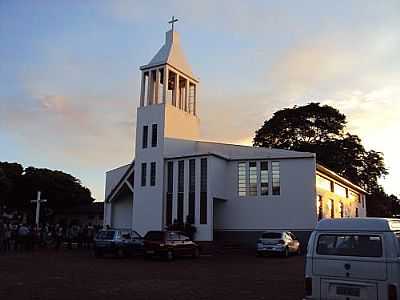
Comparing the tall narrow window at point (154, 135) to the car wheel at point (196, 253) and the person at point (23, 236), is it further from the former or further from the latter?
the car wheel at point (196, 253)

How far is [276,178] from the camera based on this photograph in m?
33.6

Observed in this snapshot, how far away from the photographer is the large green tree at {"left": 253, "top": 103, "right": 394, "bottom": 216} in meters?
48.1

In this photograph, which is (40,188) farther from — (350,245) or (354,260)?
(354,260)

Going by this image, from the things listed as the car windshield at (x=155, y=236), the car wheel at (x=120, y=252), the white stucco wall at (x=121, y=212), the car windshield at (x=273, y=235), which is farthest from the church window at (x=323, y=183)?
the car wheel at (x=120, y=252)

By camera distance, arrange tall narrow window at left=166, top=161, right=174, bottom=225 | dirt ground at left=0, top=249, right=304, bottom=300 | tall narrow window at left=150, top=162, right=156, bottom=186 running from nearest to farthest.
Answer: dirt ground at left=0, top=249, right=304, bottom=300 → tall narrow window at left=166, top=161, right=174, bottom=225 → tall narrow window at left=150, top=162, right=156, bottom=186

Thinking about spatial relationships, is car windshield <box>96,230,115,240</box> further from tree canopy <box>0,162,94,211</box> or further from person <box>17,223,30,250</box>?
tree canopy <box>0,162,94,211</box>

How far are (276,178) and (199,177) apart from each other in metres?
5.07

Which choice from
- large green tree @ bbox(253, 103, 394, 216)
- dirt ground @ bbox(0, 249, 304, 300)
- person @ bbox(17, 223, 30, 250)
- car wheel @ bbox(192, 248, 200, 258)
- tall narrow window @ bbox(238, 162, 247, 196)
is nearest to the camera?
dirt ground @ bbox(0, 249, 304, 300)

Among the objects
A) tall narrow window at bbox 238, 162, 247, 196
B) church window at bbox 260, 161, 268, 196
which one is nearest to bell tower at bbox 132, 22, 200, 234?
tall narrow window at bbox 238, 162, 247, 196

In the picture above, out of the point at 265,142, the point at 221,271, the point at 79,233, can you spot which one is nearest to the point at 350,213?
the point at 265,142

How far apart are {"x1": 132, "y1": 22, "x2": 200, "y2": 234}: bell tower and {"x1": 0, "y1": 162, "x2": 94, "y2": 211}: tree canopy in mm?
A: 30206

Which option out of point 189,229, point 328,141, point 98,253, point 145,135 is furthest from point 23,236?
point 328,141

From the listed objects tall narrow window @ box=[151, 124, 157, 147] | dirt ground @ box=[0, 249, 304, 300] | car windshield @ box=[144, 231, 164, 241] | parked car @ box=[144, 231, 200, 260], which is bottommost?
dirt ground @ box=[0, 249, 304, 300]

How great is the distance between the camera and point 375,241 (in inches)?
334
